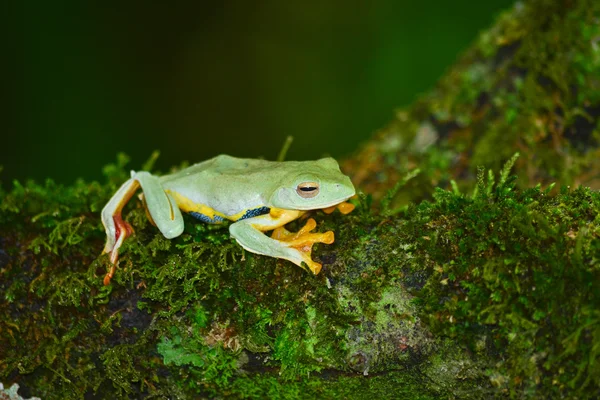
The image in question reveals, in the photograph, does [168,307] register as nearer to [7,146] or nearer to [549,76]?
[549,76]

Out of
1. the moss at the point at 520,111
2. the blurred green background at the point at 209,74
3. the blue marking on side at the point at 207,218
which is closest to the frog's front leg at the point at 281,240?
the blue marking on side at the point at 207,218

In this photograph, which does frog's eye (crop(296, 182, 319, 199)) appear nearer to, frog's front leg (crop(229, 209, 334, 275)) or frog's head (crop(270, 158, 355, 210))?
frog's head (crop(270, 158, 355, 210))

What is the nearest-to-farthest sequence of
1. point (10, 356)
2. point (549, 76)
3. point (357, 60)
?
1. point (10, 356)
2. point (549, 76)
3. point (357, 60)

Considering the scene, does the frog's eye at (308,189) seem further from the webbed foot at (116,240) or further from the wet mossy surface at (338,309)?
the webbed foot at (116,240)

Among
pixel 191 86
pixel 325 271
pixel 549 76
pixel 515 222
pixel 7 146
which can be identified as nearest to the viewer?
pixel 515 222

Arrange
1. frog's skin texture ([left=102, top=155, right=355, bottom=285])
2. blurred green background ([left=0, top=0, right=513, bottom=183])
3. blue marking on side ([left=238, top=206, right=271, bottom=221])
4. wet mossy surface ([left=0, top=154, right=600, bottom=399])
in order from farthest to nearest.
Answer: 1. blurred green background ([left=0, top=0, right=513, bottom=183])
2. blue marking on side ([left=238, top=206, right=271, bottom=221])
3. frog's skin texture ([left=102, top=155, right=355, bottom=285])
4. wet mossy surface ([left=0, top=154, right=600, bottom=399])

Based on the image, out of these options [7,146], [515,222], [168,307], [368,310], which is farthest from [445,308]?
[7,146]

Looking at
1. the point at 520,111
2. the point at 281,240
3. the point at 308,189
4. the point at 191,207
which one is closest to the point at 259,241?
the point at 281,240

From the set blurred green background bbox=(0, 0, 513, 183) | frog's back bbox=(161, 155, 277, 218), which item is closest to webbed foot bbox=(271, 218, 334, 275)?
frog's back bbox=(161, 155, 277, 218)
